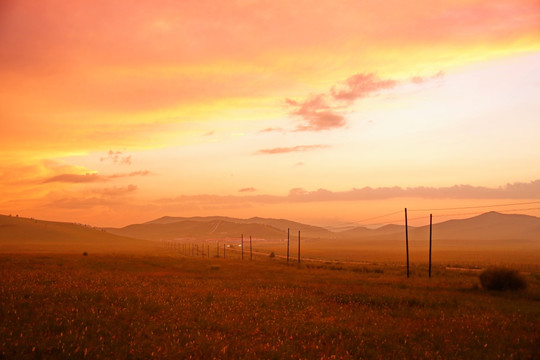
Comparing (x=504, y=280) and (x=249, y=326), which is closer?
(x=249, y=326)

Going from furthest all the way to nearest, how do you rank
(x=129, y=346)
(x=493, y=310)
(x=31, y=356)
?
(x=493, y=310)
(x=129, y=346)
(x=31, y=356)

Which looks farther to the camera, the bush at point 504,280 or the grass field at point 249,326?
the bush at point 504,280

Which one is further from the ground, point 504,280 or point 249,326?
point 249,326

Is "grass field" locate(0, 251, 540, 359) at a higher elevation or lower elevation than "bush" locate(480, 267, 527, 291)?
higher

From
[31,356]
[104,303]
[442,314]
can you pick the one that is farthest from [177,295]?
[442,314]

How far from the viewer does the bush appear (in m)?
33.2

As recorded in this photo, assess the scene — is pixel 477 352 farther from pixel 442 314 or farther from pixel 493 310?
pixel 493 310

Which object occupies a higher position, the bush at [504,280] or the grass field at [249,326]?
the grass field at [249,326]

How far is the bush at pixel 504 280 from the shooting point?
109 feet

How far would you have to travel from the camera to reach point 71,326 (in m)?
13.7

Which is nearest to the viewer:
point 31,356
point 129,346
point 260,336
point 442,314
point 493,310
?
point 31,356

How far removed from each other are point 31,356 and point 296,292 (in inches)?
724

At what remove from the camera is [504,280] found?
33250 millimetres

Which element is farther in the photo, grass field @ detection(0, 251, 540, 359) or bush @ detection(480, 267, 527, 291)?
bush @ detection(480, 267, 527, 291)
